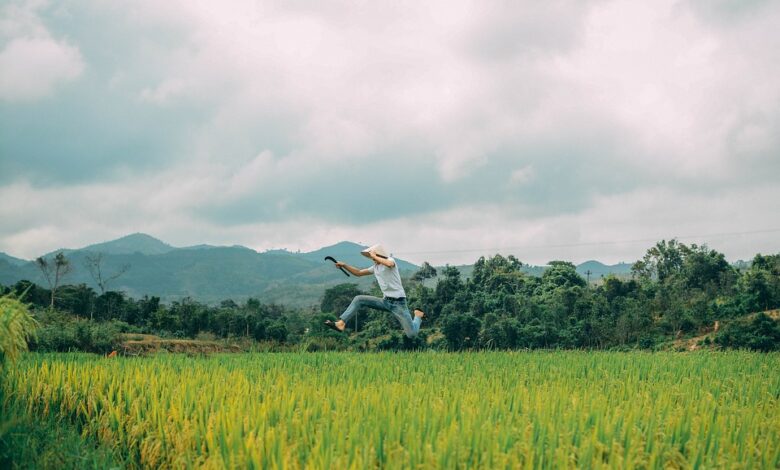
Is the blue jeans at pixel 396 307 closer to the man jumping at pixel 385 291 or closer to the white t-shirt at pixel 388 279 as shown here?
the man jumping at pixel 385 291

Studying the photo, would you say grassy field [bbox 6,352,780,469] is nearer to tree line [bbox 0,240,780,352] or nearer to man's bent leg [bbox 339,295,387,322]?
man's bent leg [bbox 339,295,387,322]

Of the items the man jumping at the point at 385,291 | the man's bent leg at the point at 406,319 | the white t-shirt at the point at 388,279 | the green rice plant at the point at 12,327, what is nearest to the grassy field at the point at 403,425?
the green rice plant at the point at 12,327

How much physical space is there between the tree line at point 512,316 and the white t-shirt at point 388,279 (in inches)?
470

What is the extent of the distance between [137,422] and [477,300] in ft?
88.6

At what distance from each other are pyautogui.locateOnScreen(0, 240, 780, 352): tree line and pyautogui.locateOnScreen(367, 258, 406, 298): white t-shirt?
11934mm

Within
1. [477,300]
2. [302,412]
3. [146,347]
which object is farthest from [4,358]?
[477,300]

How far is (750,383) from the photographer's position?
923 cm

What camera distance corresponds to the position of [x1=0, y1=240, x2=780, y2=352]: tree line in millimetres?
23984

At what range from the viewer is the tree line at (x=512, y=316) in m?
24.0

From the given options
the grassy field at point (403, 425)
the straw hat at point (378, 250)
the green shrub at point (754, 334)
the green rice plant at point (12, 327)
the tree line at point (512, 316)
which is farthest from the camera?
the tree line at point (512, 316)

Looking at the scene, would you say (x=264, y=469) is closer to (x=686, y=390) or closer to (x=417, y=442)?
(x=417, y=442)

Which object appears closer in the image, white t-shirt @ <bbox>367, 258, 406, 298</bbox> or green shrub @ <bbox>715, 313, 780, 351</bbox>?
white t-shirt @ <bbox>367, 258, 406, 298</bbox>

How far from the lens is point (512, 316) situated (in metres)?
30.7

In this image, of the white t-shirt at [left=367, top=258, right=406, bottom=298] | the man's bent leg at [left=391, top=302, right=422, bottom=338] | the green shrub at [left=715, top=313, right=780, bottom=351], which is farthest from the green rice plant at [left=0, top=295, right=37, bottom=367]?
the green shrub at [left=715, top=313, right=780, bottom=351]
